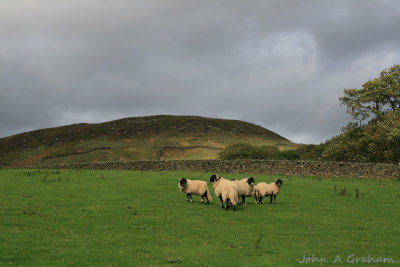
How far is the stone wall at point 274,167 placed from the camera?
42875 mm

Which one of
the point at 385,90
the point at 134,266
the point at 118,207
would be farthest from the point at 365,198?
the point at 385,90

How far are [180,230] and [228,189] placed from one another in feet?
16.6

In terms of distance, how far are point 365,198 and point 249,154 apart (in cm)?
4126

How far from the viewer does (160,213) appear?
17172mm

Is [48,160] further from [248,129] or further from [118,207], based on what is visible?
[118,207]

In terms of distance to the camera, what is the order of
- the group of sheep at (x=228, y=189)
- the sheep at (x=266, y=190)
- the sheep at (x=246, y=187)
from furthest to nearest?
the sheep at (x=266, y=190)
the sheep at (x=246, y=187)
the group of sheep at (x=228, y=189)

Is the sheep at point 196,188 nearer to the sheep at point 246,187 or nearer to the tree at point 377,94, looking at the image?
the sheep at point 246,187

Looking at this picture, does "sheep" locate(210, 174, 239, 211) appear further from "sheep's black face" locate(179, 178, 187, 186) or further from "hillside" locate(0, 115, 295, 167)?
"hillside" locate(0, 115, 295, 167)

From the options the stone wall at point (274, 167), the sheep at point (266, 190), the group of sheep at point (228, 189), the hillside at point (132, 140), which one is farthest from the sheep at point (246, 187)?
the hillside at point (132, 140)

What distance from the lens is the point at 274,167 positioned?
151 ft

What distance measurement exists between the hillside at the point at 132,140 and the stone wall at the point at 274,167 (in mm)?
30278

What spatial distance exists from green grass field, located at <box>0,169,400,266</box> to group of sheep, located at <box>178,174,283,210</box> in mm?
694

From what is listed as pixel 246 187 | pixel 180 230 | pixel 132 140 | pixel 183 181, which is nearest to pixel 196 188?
pixel 183 181

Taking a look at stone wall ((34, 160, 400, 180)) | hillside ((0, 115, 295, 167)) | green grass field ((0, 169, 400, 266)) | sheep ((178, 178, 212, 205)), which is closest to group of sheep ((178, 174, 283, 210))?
sheep ((178, 178, 212, 205))
